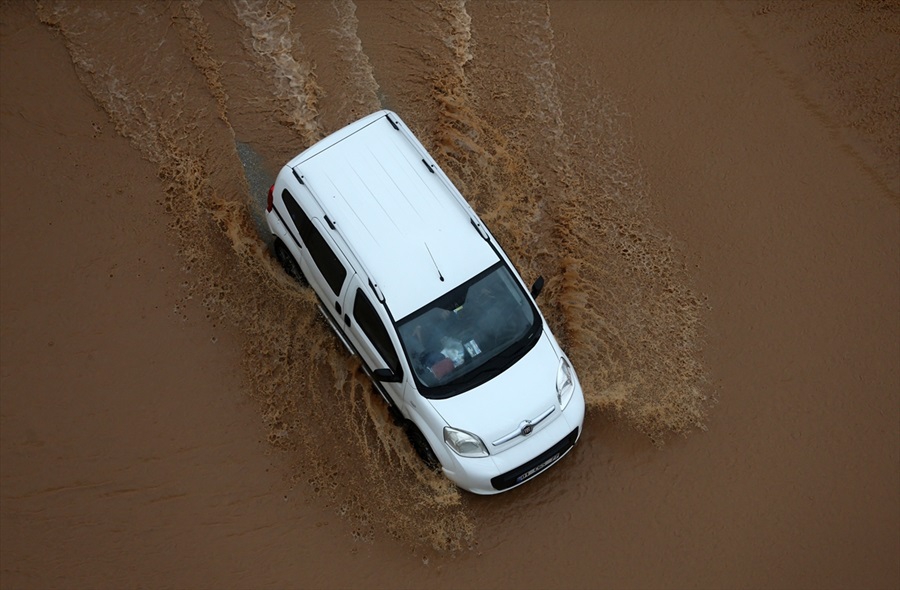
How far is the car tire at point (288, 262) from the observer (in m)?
8.52

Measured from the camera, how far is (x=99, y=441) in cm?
819

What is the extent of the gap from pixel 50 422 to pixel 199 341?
164 centimetres

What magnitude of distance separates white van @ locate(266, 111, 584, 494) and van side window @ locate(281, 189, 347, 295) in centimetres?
2

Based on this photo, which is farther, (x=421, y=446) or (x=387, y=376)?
(x=421, y=446)

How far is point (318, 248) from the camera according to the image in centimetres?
775

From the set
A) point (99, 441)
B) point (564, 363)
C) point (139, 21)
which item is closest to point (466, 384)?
point (564, 363)

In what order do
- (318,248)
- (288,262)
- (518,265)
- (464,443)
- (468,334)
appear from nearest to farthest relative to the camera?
(464,443)
(468,334)
(318,248)
(288,262)
(518,265)

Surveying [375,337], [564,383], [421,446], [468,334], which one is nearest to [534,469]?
[564,383]

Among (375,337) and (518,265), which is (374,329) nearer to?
(375,337)

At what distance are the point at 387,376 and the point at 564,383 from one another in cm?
163

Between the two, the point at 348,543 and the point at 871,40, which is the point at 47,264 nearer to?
the point at 348,543

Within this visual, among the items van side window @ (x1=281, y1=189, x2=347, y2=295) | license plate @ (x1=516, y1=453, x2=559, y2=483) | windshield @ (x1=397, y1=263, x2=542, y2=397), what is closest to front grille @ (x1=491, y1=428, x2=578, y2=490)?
license plate @ (x1=516, y1=453, x2=559, y2=483)

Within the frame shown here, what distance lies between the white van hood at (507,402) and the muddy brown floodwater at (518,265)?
101 cm

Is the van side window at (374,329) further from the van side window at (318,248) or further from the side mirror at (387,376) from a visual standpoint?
the van side window at (318,248)
